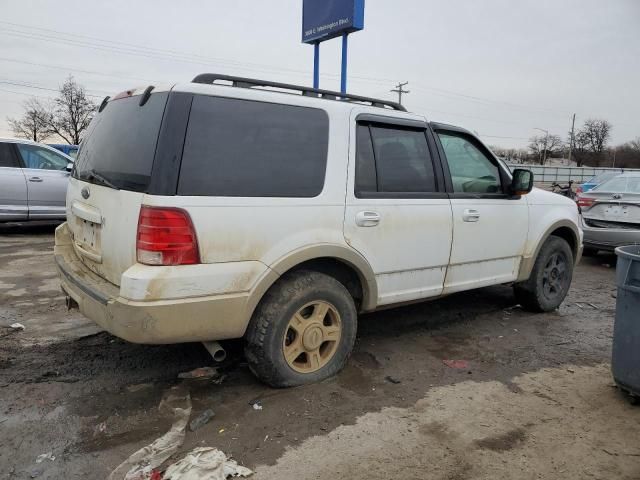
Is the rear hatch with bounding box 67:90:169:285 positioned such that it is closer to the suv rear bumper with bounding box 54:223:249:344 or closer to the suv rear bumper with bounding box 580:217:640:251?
the suv rear bumper with bounding box 54:223:249:344

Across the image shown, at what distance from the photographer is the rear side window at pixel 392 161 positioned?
3559mm

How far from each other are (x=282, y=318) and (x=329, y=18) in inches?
335

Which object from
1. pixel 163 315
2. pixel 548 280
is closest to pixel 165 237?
pixel 163 315

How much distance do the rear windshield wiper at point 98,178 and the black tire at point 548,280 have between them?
13.2ft

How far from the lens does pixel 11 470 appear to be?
96.8 inches

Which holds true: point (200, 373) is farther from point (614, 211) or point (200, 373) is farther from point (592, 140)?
point (592, 140)

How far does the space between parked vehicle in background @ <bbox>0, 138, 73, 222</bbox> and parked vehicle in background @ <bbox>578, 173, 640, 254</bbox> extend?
8.87m

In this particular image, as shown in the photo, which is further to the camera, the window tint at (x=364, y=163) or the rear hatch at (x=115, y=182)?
the window tint at (x=364, y=163)

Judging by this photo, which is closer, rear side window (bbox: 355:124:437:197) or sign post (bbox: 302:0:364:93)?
rear side window (bbox: 355:124:437:197)

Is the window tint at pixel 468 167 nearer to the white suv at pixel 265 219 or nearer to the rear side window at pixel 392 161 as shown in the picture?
the white suv at pixel 265 219

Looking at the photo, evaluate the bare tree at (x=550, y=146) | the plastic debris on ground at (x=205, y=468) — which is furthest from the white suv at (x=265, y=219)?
the bare tree at (x=550, y=146)

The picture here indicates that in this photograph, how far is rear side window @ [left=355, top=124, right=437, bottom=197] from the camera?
3.56 metres

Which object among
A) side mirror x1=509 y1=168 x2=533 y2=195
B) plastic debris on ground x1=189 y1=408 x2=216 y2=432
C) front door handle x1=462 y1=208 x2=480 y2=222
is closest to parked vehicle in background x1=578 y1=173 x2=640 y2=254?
side mirror x1=509 y1=168 x2=533 y2=195

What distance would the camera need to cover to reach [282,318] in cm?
314
